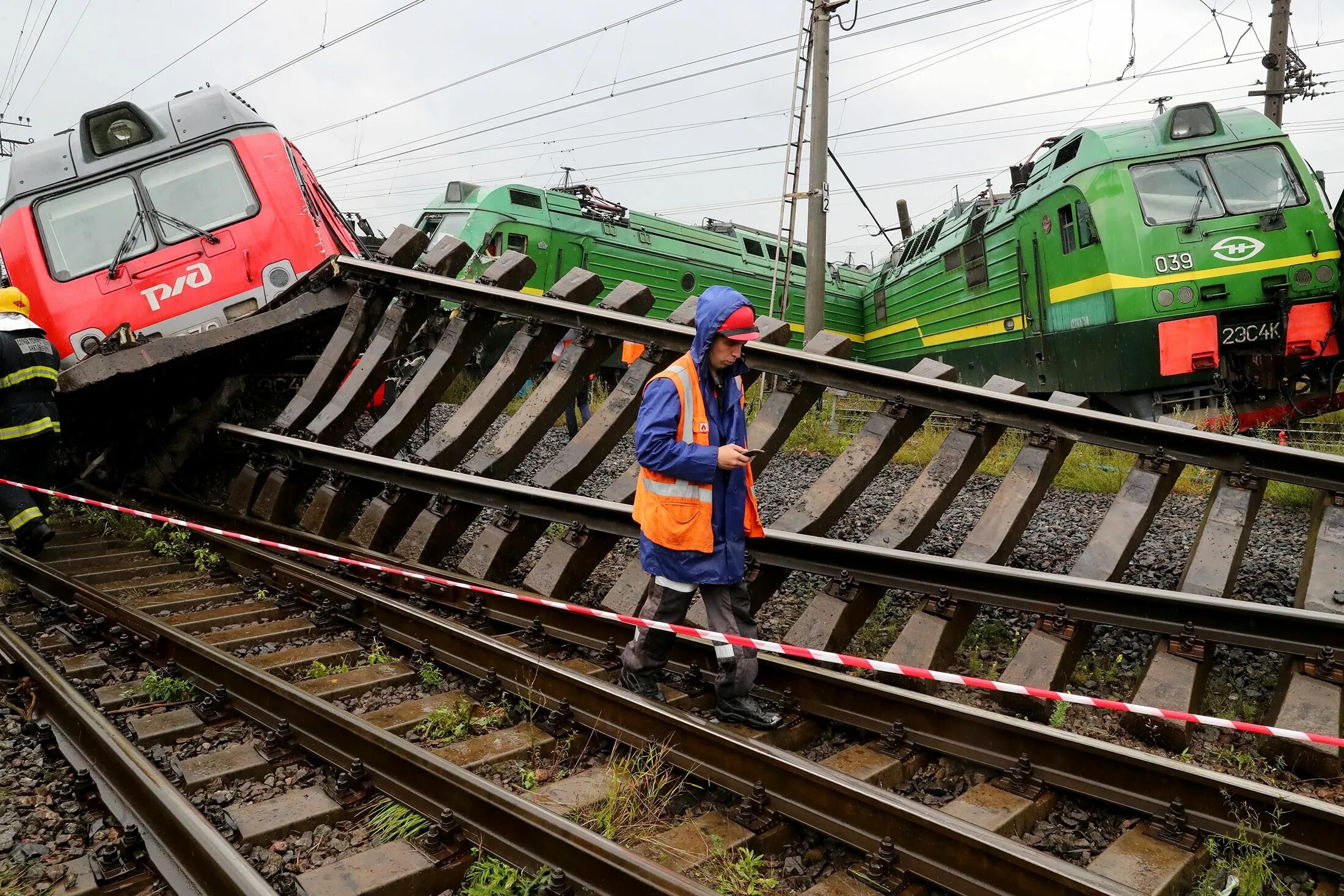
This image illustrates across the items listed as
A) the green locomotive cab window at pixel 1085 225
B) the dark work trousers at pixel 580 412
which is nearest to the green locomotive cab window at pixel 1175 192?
the green locomotive cab window at pixel 1085 225

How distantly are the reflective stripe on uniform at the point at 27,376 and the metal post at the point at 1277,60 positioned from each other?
19.3m

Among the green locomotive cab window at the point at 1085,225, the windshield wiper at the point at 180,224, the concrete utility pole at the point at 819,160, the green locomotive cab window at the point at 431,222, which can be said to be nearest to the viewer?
the windshield wiper at the point at 180,224

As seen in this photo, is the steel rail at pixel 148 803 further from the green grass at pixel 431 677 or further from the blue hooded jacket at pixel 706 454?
the blue hooded jacket at pixel 706 454

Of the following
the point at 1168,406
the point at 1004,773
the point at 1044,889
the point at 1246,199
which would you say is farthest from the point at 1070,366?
the point at 1044,889

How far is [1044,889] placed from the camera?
2.64 metres

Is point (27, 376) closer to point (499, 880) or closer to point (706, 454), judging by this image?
point (706, 454)

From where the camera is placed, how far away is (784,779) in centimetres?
325

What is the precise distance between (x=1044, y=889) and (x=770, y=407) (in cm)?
286

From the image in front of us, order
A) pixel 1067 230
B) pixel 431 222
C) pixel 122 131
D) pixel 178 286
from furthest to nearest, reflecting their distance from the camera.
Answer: pixel 431 222
pixel 1067 230
pixel 122 131
pixel 178 286

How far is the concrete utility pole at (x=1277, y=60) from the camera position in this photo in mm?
17156

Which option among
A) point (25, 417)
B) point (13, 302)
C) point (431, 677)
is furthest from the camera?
point (13, 302)

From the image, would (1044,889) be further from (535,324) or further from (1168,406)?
(1168,406)

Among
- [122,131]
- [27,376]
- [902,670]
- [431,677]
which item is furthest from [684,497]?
[122,131]

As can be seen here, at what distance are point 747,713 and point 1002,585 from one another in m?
1.25
